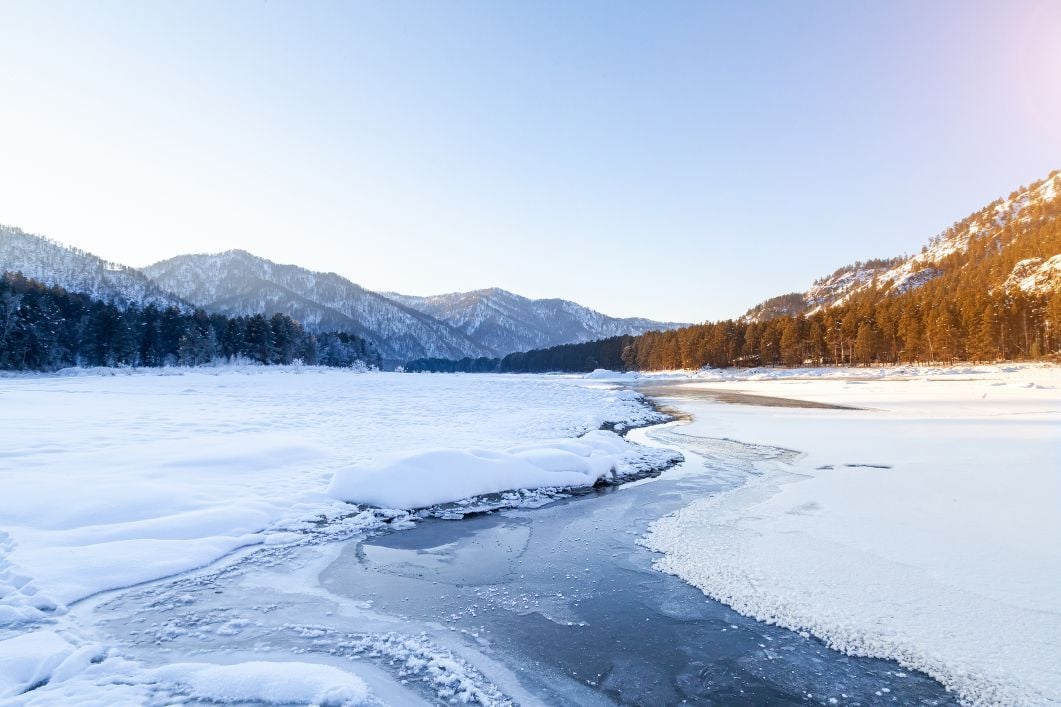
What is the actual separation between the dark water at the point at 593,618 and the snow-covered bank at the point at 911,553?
0.44 m

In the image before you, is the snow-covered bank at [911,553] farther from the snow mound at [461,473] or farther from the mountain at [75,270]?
the mountain at [75,270]

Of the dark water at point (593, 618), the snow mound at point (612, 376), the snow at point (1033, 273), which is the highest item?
the snow at point (1033, 273)

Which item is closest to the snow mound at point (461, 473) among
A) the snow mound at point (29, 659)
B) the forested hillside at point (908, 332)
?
the snow mound at point (29, 659)

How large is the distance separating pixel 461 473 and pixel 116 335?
8664 centimetres

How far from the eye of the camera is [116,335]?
7319 cm

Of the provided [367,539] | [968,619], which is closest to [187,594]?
[367,539]

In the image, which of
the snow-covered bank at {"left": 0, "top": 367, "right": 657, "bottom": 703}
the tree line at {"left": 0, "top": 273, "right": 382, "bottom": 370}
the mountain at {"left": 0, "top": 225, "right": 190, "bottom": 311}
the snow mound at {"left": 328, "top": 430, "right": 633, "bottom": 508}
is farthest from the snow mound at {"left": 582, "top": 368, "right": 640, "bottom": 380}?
the mountain at {"left": 0, "top": 225, "right": 190, "bottom": 311}

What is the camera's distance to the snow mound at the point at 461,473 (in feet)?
34.1

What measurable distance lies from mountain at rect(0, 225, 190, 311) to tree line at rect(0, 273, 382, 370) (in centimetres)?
8226

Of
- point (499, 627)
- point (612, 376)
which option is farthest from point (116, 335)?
point (499, 627)

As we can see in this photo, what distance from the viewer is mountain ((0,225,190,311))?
516 ft

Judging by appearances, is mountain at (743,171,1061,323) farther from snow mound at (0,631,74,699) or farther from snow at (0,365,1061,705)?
snow mound at (0,631,74,699)

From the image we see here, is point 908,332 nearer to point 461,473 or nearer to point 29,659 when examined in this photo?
point 461,473

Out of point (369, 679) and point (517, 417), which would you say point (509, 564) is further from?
point (517, 417)
